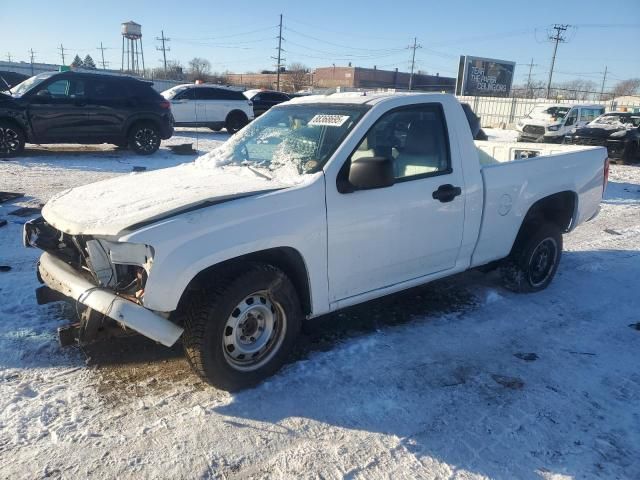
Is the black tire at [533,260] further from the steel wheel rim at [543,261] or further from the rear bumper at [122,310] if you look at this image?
the rear bumper at [122,310]

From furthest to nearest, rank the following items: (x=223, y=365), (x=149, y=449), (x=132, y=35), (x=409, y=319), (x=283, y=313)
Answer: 1. (x=132, y=35)
2. (x=409, y=319)
3. (x=283, y=313)
4. (x=223, y=365)
5. (x=149, y=449)

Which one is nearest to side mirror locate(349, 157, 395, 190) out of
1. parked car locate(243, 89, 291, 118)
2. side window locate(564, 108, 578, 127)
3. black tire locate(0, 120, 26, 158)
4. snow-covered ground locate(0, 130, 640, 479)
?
snow-covered ground locate(0, 130, 640, 479)

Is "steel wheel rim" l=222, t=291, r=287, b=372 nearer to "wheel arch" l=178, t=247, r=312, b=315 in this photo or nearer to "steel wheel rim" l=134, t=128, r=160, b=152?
"wheel arch" l=178, t=247, r=312, b=315

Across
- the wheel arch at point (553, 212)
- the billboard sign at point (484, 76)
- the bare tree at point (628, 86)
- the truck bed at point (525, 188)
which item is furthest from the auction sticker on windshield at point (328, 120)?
the bare tree at point (628, 86)

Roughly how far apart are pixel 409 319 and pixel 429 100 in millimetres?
1909

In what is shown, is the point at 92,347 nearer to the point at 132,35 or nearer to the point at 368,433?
the point at 368,433

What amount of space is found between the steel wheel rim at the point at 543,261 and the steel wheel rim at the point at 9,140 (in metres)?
11.2

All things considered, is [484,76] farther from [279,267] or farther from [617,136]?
[279,267]

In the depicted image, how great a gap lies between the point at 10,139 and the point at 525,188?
36.9 ft

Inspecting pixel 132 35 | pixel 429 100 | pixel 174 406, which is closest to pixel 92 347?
pixel 174 406

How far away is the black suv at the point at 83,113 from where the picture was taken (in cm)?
1112

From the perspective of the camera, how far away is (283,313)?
3.37m

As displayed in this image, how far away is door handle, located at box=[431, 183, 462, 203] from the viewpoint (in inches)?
154

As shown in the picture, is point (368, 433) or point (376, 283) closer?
point (368, 433)
